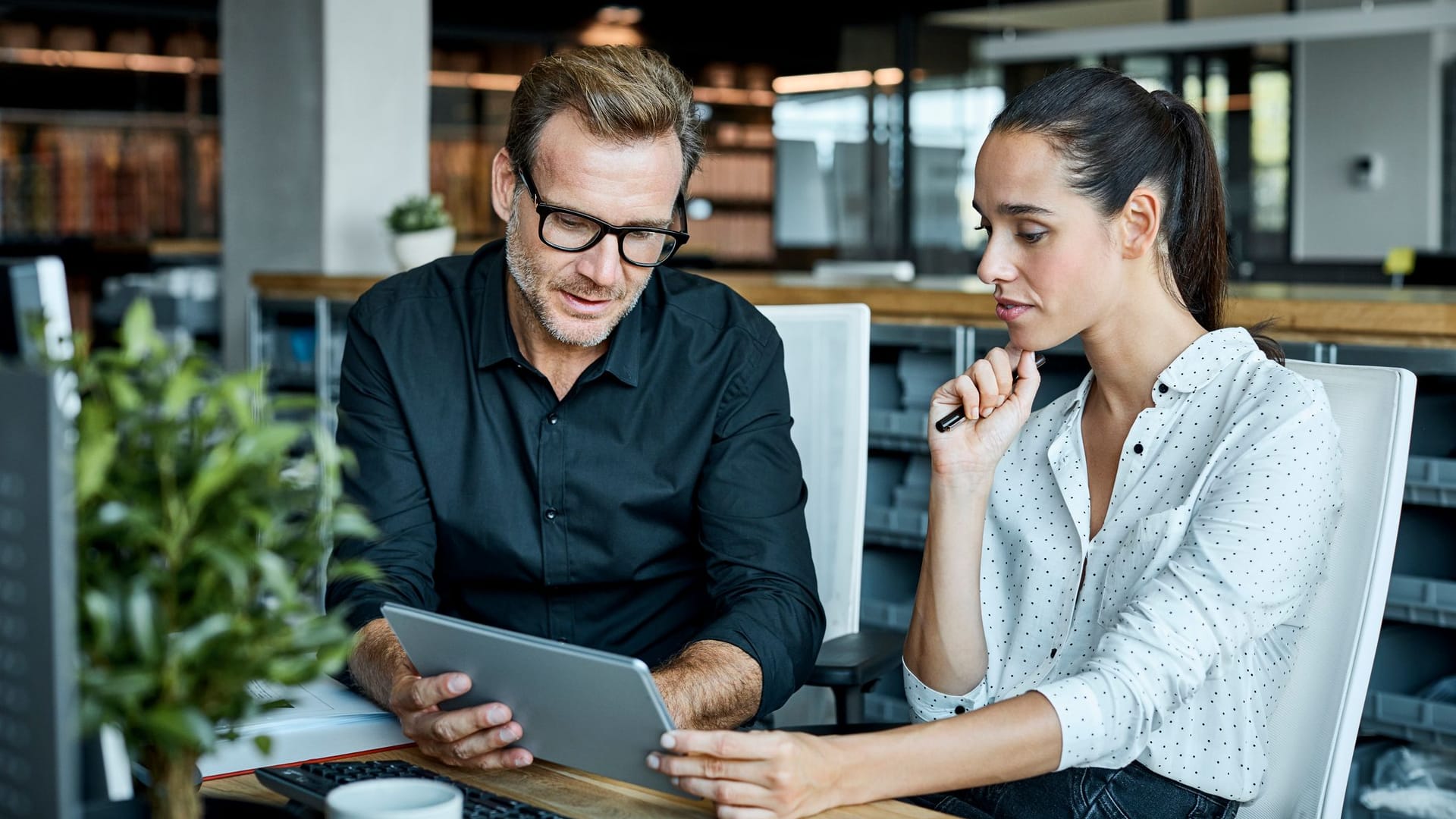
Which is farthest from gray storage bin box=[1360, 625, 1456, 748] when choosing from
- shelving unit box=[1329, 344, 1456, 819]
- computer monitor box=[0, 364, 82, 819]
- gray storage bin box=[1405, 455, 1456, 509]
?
computer monitor box=[0, 364, 82, 819]

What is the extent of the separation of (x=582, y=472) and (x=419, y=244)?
2.86 m

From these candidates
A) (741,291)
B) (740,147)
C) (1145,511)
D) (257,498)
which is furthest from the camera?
(740,147)

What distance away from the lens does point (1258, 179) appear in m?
8.00

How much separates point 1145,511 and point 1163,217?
0.31 m

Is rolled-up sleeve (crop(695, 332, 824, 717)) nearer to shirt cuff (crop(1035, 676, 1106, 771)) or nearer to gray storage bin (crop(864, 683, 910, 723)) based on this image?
shirt cuff (crop(1035, 676, 1106, 771))

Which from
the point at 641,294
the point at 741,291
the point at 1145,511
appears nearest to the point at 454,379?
the point at 641,294

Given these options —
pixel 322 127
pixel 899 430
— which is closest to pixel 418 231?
pixel 322 127

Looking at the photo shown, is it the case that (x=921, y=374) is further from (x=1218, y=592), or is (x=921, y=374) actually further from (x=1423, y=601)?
(x=1218, y=592)

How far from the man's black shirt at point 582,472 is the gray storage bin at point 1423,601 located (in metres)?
1.08

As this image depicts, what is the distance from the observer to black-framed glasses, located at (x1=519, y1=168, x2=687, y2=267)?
1609 mm

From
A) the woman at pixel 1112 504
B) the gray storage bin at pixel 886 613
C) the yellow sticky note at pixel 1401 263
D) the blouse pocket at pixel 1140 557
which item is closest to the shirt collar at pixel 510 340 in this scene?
the woman at pixel 1112 504

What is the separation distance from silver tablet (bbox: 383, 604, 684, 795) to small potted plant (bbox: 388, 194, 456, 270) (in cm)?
336

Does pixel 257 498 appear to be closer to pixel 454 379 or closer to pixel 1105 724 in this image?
pixel 1105 724

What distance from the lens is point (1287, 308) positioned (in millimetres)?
2307
